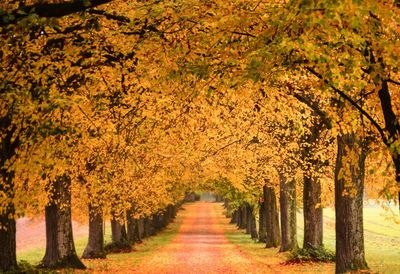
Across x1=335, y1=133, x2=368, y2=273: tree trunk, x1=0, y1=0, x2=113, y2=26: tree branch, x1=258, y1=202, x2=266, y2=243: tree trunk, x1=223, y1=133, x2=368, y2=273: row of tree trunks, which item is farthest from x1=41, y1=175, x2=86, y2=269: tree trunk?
x1=258, y1=202, x2=266, y2=243: tree trunk

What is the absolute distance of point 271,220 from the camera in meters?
42.2

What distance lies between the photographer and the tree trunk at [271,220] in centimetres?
4159

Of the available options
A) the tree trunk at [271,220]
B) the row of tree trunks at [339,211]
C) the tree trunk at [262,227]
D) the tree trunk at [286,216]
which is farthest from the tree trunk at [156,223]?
the tree trunk at [286,216]

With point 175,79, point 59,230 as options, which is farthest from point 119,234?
point 175,79

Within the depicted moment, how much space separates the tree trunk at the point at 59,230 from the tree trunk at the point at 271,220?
63.6 feet

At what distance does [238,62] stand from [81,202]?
22.4m

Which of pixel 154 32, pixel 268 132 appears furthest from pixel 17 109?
pixel 268 132

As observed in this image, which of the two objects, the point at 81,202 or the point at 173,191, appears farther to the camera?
the point at 173,191

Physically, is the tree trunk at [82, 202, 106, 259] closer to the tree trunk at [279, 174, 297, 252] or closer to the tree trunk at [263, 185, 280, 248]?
the tree trunk at [279, 174, 297, 252]

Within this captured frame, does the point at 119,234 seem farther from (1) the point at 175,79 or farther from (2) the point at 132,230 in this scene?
(1) the point at 175,79

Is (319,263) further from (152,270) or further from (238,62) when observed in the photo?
(238,62)

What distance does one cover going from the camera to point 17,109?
12391 millimetres

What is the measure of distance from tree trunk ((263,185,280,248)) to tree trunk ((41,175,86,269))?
1938 cm

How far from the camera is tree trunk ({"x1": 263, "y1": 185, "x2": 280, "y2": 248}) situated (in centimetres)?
4159
